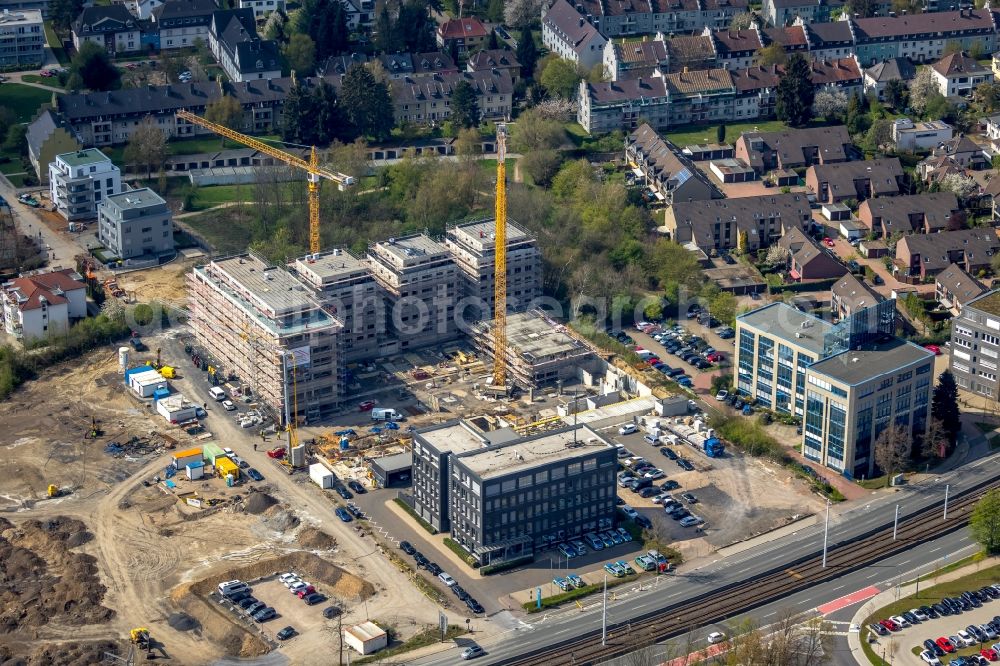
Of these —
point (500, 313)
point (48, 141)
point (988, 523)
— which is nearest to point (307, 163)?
point (48, 141)

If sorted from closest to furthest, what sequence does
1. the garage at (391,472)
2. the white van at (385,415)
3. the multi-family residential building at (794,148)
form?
the garage at (391,472) → the white van at (385,415) → the multi-family residential building at (794,148)

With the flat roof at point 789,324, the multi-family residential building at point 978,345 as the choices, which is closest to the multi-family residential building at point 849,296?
the multi-family residential building at point 978,345

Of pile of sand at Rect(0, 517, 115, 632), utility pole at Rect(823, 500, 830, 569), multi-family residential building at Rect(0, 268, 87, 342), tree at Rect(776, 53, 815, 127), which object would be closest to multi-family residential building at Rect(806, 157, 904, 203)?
tree at Rect(776, 53, 815, 127)

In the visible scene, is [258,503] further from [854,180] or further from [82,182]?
[854,180]

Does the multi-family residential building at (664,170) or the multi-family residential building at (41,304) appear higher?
the multi-family residential building at (664,170)

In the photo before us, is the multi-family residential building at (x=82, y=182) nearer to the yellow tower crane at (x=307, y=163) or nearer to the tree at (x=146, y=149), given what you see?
→ the tree at (x=146, y=149)

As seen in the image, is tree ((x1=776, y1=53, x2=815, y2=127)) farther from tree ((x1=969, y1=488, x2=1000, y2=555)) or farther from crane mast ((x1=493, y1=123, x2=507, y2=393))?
tree ((x1=969, y1=488, x2=1000, y2=555))

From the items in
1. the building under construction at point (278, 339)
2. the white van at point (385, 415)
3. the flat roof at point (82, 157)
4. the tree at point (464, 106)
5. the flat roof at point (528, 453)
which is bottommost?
the white van at point (385, 415)
